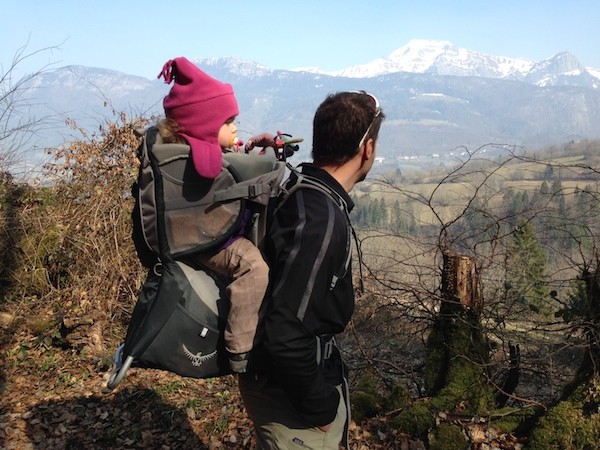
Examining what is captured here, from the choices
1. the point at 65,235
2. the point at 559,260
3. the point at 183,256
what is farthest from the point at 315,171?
the point at 65,235

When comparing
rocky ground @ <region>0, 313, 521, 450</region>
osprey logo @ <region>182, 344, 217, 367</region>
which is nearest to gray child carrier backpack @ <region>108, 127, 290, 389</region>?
osprey logo @ <region>182, 344, 217, 367</region>

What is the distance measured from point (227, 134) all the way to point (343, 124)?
0.47 m

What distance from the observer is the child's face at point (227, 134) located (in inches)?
73.7

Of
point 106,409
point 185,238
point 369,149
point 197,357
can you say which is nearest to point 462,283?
point 369,149

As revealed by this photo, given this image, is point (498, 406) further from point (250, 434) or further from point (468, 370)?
point (250, 434)

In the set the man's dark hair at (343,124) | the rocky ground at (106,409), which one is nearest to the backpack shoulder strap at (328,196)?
the man's dark hair at (343,124)

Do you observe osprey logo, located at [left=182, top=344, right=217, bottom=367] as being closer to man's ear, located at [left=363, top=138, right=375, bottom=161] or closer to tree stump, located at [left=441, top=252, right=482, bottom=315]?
man's ear, located at [left=363, top=138, right=375, bottom=161]

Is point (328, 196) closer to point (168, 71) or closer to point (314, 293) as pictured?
point (314, 293)

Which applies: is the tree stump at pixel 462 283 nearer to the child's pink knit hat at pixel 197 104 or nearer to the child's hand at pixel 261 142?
the child's hand at pixel 261 142

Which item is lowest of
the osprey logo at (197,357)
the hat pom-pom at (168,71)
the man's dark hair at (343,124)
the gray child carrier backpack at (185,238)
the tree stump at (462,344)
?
the tree stump at (462,344)

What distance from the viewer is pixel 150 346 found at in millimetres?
1762

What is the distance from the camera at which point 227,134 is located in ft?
6.21

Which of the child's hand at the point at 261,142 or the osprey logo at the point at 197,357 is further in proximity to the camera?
the child's hand at the point at 261,142

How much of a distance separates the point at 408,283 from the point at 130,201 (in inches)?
177
